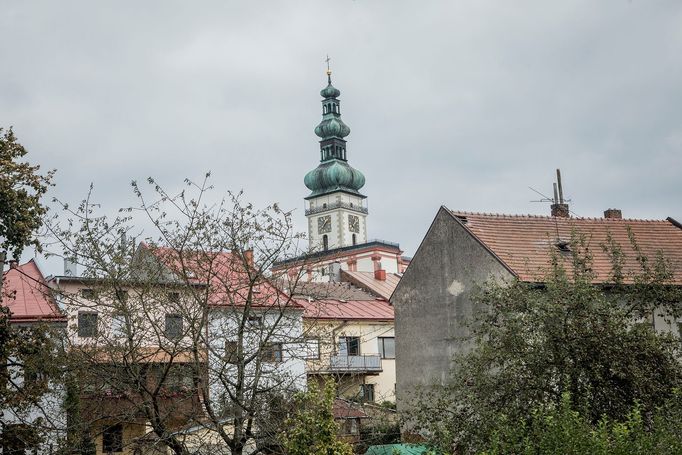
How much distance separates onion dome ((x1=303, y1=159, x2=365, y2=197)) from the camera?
130 m

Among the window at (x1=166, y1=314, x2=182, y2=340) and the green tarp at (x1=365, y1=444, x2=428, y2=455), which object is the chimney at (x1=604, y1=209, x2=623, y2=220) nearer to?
the green tarp at (x1=365, y1=444, x2=428, y2=455)

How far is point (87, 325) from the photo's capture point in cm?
2167

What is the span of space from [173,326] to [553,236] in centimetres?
1687

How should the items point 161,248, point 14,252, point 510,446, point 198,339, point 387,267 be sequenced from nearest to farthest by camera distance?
point 510,446 < point 198,339 < point 161,248 < point 14,252 < point 387,267

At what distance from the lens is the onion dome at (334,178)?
130m

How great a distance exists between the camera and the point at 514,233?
32.2m

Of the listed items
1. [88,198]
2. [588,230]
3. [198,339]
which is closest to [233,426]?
[198,339]

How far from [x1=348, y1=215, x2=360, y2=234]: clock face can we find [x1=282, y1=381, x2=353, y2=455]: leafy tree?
114 m

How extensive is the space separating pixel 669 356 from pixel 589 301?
2.04 metres

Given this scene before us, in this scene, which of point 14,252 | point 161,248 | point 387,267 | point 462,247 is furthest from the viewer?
point 387,267

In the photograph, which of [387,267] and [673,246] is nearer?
[673,246]

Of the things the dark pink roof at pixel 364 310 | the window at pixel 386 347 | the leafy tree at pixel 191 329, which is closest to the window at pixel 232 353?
the leafy tree at pixel 191 329

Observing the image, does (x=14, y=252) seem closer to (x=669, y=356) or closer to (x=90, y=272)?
(x=90, y=272)

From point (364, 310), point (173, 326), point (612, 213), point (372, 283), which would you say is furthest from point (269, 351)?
point (372, 283)
